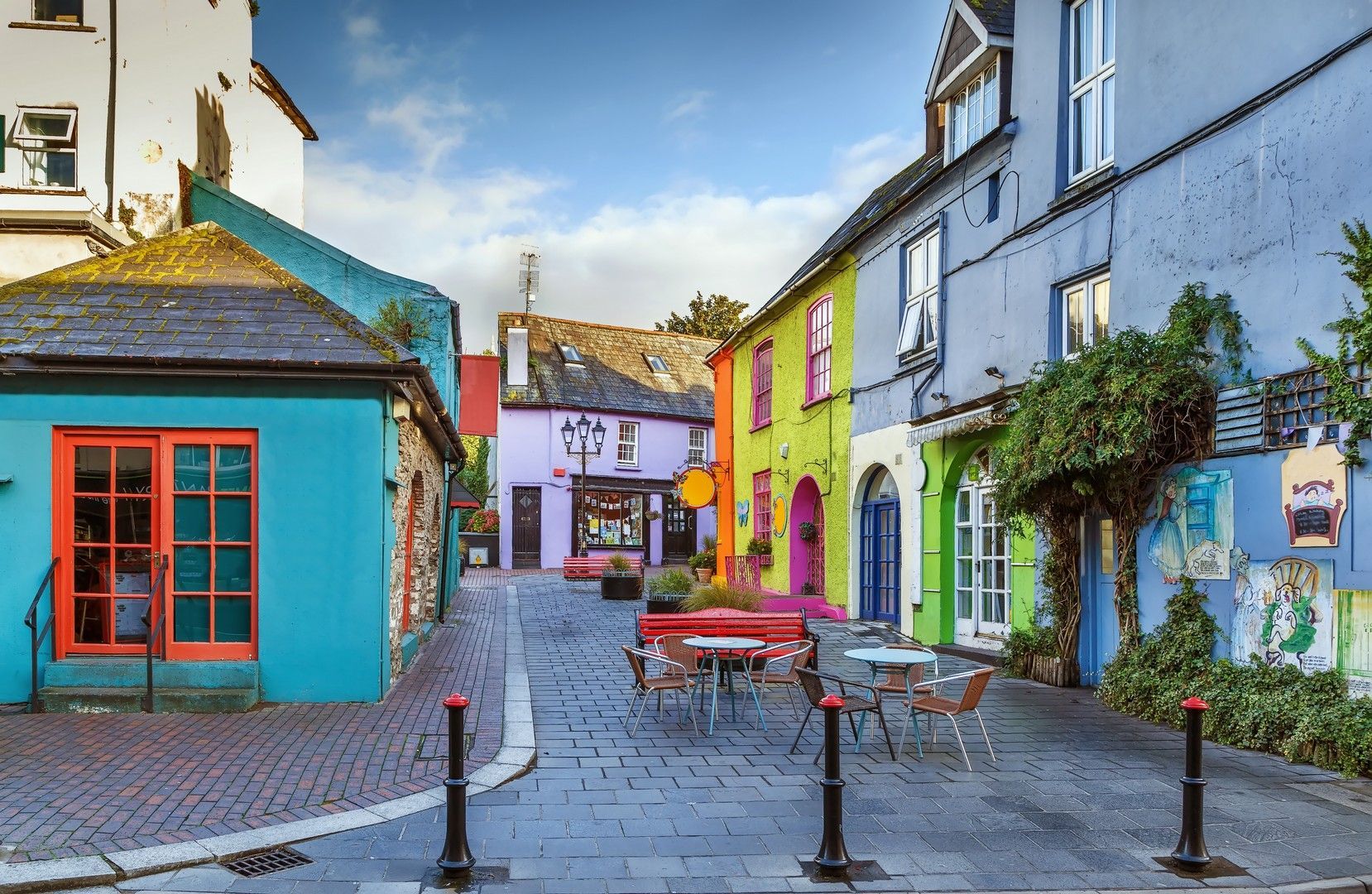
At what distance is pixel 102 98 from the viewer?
46.9 feet

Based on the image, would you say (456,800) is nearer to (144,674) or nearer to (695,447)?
(144,674)

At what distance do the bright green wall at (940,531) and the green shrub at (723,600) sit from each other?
248 cm

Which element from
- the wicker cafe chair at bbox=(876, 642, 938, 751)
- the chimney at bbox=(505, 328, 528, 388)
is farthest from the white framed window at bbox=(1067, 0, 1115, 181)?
the chimney at bbox=(505, 328, 528, 388)

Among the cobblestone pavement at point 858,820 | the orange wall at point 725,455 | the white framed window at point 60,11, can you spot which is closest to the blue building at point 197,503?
the cobblestone pavement at point 858,820

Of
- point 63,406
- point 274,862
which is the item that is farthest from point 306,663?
point 274,862

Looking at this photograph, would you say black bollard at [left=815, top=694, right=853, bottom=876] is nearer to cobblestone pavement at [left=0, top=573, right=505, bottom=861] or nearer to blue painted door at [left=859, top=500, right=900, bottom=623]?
cobblestone pavement at [left=0, top=573, right=505, bottom=861]

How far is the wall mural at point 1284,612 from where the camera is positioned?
24.4 feet

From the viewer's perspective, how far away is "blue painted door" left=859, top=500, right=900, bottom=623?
1509cm

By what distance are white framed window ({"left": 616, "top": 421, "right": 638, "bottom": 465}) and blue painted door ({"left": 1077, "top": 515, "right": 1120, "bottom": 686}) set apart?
77.5ft

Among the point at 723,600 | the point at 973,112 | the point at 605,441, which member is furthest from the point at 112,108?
the point at 605,441

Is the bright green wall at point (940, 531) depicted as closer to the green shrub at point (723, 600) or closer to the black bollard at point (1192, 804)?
the green shrub at point (723, 600)

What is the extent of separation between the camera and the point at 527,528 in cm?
3142

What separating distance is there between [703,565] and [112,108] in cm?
1615

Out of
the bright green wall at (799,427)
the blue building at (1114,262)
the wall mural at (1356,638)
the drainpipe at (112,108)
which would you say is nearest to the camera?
the wall mural at (1356,638)
